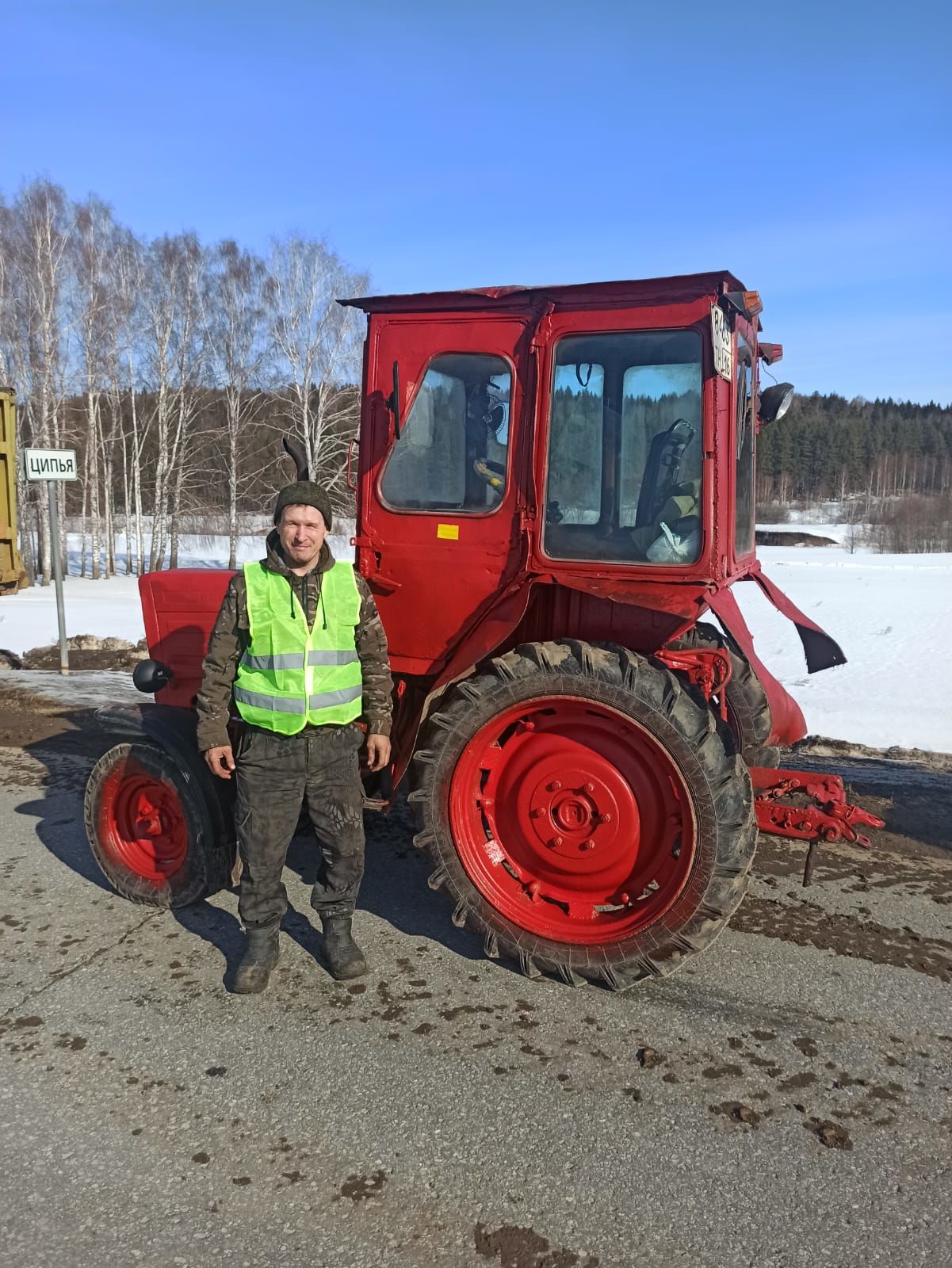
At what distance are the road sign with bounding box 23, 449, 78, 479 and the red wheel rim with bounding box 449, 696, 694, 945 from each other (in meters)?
7.44

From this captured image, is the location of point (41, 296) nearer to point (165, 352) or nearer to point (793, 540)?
point (165, 352)

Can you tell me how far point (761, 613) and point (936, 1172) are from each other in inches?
547

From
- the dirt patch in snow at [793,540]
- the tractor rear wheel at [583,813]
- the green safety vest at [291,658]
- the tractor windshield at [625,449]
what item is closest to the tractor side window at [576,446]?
the tractor windshield at [625,449]

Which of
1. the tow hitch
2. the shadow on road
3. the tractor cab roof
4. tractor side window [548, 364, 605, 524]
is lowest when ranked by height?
the shadow on road

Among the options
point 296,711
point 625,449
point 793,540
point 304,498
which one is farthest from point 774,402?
point 793,540

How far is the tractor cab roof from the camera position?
9.95ft

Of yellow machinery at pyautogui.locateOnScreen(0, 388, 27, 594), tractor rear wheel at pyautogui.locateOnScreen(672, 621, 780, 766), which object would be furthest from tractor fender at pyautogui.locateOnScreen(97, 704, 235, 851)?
yellow machinery at pyautogui.locateOnScreen(0, 388, 27, 594)

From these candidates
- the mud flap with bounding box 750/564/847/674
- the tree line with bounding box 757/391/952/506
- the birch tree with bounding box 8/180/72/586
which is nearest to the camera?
the mud flap with bounding box 750/564/847/674

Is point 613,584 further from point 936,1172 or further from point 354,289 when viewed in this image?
point 354,289

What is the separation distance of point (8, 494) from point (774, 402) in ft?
28.9

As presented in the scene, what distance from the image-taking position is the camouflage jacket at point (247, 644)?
10.3 feet

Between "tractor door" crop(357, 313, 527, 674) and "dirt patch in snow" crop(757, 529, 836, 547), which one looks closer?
"tractor door" crop(357, 313, 527, 674)

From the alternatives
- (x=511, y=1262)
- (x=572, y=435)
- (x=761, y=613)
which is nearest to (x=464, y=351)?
(x=572, y=435)

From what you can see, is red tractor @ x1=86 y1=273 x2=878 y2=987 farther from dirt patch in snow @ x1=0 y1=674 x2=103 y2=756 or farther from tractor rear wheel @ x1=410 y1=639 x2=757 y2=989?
dirt patch in snow @ x1=0 y1=674 x2=103 y2=756
